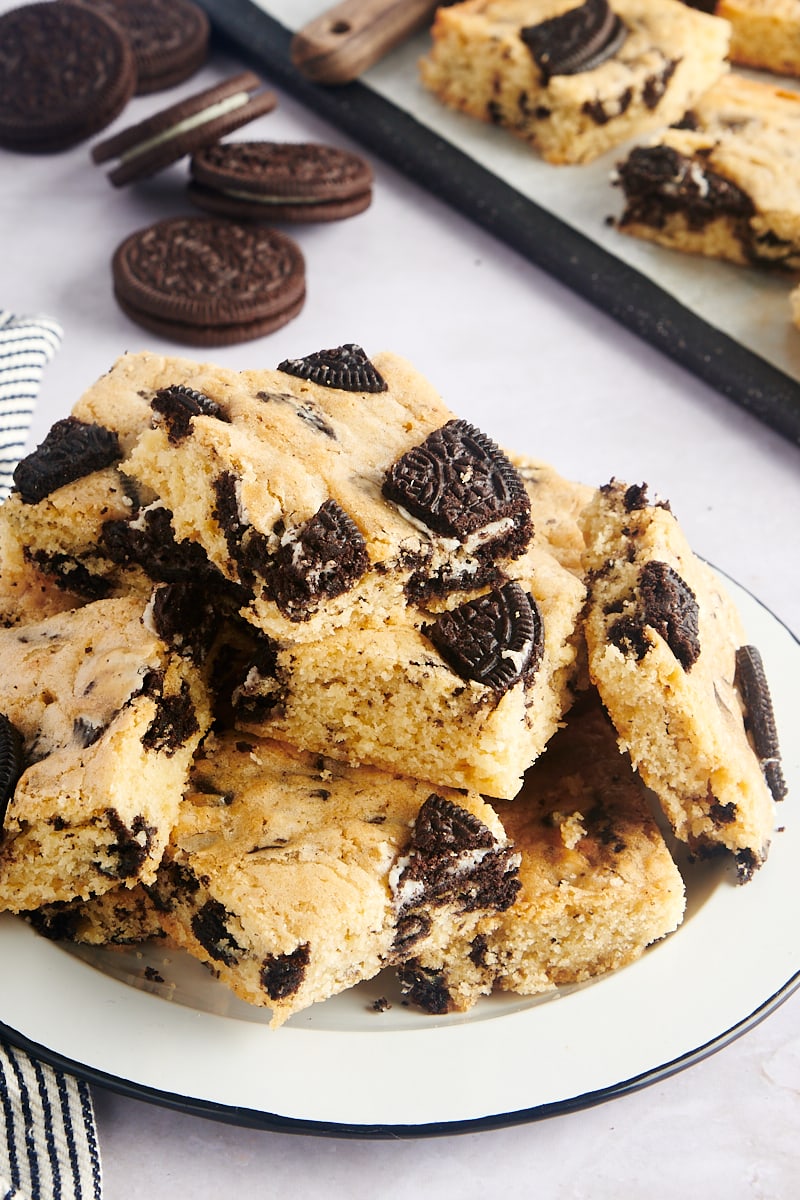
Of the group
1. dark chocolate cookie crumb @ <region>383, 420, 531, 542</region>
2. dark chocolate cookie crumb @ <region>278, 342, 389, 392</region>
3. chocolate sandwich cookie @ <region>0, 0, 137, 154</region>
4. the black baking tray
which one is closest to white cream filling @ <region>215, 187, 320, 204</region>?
the black baking tray

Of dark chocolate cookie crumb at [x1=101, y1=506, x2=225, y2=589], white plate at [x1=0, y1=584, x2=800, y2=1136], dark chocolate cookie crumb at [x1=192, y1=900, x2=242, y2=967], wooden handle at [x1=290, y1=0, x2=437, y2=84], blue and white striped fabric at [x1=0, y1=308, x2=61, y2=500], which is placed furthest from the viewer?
wooden handle at [x1=290, y1=0, x2=437, y2=84]

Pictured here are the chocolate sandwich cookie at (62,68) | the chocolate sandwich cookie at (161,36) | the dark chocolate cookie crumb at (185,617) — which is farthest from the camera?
the chocolate sandwich cookie at (161,36)

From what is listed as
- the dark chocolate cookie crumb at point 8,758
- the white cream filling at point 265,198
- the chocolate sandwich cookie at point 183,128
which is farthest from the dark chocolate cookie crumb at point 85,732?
the chocolate sandwich cookie at point 183,128

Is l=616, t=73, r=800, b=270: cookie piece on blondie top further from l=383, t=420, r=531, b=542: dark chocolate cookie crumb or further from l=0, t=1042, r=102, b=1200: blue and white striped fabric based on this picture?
l=0, t=1042, r=102, b=1200: blue and white striped fabric

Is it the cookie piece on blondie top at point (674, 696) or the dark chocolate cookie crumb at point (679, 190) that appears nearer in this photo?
the cookie piece on blondie top at point (674, 696)

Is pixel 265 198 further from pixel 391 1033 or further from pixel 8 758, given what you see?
pixel 391 1033

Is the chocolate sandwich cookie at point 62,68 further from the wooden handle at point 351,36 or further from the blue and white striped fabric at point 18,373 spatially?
the blue and white striped fabric at point 18,373
